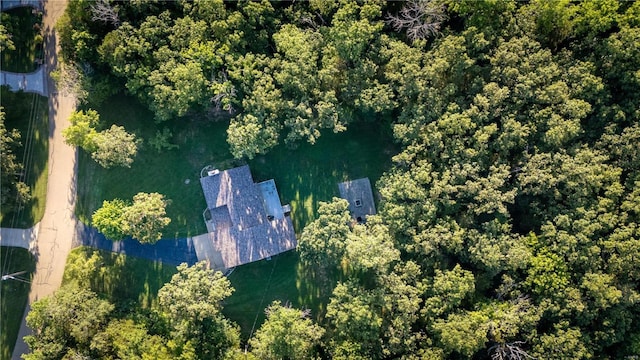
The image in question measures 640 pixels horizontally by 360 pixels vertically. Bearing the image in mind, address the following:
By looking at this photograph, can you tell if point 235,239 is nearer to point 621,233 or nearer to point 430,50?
point 430,50

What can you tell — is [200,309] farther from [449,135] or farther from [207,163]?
[449,135]

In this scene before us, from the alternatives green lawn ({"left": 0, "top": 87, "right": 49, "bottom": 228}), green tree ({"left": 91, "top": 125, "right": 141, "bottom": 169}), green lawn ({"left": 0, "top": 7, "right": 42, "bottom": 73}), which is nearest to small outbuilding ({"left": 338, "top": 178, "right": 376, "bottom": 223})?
green tree ({"left": 91, "top": 125, "right": 141, "bottom": 169})

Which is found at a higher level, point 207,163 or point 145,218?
point 207,163

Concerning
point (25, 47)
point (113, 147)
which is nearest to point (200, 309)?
point (113, 147)

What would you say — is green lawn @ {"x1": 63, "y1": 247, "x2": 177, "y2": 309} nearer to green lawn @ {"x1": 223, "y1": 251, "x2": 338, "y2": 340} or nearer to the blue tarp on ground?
the blue tarp on ground

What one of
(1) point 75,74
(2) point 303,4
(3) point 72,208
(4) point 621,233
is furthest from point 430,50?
(3) point 72,208

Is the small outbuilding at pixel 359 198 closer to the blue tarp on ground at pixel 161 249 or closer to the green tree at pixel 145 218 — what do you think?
the blue tarp on ground at pixel 161 249
